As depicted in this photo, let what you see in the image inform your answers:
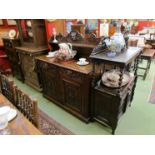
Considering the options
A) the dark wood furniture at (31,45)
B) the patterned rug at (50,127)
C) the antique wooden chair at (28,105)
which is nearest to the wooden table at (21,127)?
the antique wooden chair at (28,105)

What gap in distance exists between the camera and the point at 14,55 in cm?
370

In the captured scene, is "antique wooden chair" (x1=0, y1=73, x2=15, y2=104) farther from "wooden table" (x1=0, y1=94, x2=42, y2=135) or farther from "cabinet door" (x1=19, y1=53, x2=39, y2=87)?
"cabinet door" (x1=19, y1=53, x2=39, y2=87)

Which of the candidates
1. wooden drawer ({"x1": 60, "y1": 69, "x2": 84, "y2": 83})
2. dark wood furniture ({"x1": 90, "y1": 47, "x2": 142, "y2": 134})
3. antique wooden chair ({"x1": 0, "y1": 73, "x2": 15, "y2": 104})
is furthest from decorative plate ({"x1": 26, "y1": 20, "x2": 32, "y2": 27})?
dark wood furniture ({"x1": 90, "y1": 47, "x2": 142, "y2": 134})

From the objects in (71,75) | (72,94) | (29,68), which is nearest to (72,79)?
(71,75)

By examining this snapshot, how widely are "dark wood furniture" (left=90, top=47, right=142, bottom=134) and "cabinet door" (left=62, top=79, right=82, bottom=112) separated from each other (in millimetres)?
249

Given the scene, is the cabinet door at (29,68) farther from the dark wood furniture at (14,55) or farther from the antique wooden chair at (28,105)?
the antique wooden chair at (28,105)

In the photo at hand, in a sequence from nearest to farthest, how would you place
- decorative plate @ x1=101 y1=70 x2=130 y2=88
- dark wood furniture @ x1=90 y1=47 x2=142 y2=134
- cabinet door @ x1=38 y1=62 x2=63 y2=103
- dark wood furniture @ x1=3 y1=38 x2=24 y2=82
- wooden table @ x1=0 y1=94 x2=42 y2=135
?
1. wooden table @ x1=0 y1=94 x2=42 y2=135
2. dark wood furniture @ x1=90 y1=47 x2=142 y2=134
3. decorative plate @ x1=101 y1=70 x2=130 y2=88
4. cabinet door @ x1=38 y1=62 x2=63 y2=103
5. dark wood furniture @ x1=3 y1=38 x2=24 y2=82

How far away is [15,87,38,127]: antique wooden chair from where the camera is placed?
1219 millimetres

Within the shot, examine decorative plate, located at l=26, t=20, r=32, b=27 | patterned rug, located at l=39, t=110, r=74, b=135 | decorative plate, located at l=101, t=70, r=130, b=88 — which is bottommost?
patterned rug, located at l=39, t=110, r=74, b=135
